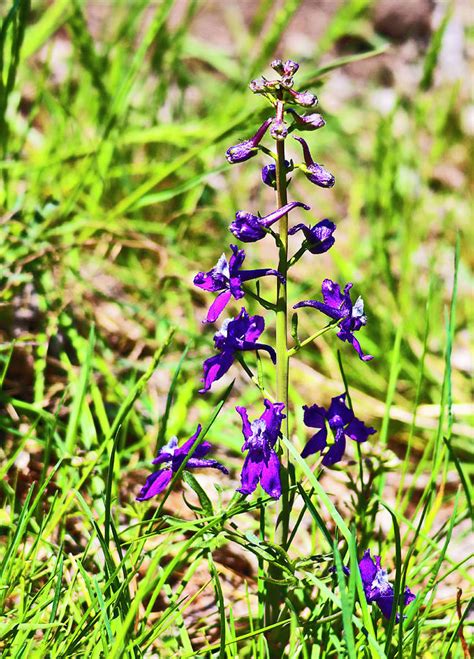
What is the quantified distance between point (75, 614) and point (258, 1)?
4.51 m

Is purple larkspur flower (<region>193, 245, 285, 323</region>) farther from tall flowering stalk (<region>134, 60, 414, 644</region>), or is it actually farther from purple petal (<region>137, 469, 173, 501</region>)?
purple petal (<region>137, 469, 173, 501</region>)

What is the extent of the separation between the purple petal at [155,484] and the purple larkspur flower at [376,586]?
18.0 inches

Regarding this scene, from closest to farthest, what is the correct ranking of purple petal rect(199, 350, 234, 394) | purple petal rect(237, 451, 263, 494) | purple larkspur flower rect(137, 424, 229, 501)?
purple petal rect(237, 451, 263, 494)
purple petal rect(199, 350, 234, 394)
purple larkspur flower rect(137, 424, 229, 501)

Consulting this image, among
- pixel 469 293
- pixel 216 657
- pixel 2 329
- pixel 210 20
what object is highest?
pixel 210 20

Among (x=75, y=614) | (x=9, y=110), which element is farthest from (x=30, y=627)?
(x=9, y=110)

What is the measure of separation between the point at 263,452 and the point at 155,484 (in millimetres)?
322

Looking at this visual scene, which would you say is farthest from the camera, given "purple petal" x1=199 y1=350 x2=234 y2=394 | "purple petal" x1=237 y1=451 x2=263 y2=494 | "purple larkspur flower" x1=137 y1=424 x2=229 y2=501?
"purple larkspur flower" x1=137 y1=424 x2=229 y2=501

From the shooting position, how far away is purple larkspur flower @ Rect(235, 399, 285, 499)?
1542 mm

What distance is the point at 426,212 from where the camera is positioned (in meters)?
4.23

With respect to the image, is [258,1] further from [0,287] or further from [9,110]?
[0,287]

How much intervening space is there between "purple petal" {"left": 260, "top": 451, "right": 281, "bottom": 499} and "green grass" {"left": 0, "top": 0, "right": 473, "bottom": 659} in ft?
0.22

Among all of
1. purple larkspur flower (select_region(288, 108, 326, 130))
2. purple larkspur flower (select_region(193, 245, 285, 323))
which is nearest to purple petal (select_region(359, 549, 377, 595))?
purple larkspur flower (select_region(193, 245, 285, 323))

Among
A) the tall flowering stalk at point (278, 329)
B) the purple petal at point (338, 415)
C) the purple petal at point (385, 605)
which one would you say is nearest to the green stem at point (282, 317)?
the tall flowering stalk at point (278, 329)

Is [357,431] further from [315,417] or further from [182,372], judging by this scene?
[182,372]
